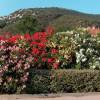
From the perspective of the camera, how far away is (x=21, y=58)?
547 inches

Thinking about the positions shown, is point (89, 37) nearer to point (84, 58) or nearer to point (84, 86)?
point (84, 58)

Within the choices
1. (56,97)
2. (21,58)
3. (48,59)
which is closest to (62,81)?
(56,97)

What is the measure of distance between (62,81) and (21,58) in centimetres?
132

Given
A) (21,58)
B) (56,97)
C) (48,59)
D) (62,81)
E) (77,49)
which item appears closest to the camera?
(56,97)

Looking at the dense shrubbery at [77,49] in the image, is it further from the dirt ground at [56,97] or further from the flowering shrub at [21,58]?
the dirt ground at [56,97]

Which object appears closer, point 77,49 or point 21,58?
point 21,58

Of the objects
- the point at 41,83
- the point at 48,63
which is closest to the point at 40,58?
the point at 48,63

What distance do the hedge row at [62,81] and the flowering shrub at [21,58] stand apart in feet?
0.97

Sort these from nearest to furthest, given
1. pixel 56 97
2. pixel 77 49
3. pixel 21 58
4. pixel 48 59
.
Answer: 1. pixel 56 97
2. pixel 21 58
3. pixel 48 59
4. pixel 77 49

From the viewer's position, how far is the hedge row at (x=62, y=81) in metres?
13.4

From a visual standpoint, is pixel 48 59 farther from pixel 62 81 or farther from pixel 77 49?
pixel 62 81

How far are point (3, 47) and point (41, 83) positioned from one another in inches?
59.8

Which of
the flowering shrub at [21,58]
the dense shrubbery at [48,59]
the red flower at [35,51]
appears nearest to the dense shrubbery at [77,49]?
the dense shrubbery at [48,59]

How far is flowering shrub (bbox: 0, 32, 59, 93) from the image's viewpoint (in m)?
13.3
